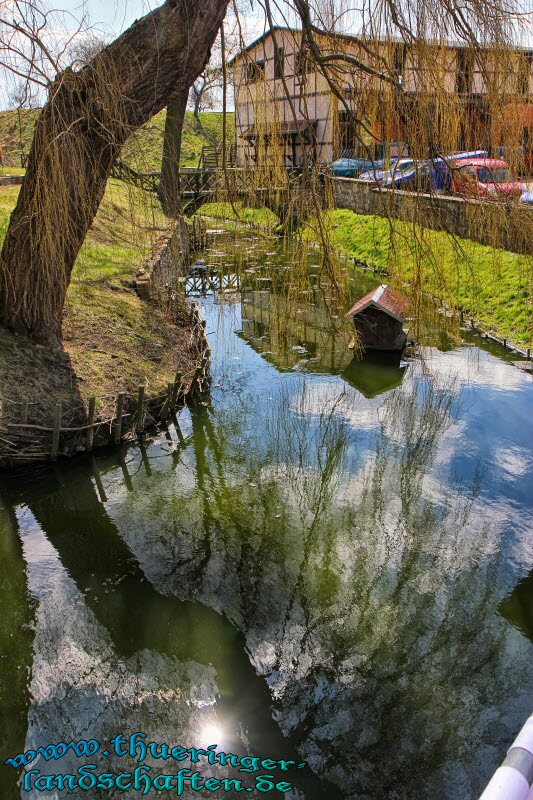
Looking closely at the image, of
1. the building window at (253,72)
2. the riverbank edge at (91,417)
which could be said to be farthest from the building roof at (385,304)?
the building window at (253,72)

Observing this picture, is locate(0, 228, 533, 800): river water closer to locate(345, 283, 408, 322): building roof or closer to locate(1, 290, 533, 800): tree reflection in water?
locate(1, 290, 533, 800): tree reflection in water

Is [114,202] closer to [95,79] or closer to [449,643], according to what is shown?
[95,79]

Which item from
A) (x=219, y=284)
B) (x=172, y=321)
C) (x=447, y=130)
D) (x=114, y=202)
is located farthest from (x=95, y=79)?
(x=114, y=202)

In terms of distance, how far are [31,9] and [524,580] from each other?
216 inches

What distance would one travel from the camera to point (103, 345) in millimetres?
8594

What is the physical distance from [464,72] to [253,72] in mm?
1683

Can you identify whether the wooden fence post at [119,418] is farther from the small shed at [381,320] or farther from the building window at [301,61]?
the small shed at [381,320]

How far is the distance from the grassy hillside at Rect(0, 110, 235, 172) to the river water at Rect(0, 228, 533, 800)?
73.0 inches

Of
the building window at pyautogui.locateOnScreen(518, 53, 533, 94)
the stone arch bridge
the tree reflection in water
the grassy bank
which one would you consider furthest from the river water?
the building window at pyautogui.locateOnScreen(518, 53, 533, 94)

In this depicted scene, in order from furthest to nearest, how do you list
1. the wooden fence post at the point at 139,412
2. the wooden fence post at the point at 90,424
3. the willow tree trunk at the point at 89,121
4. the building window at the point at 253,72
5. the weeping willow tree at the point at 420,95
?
the wooden fence post at the point at 139,412, the wooden fence post at the point at 90,424, the building window at the point at 253,72, the willow tree trunk at the point at 89,121, the weeping willow tree at the point at 420,95

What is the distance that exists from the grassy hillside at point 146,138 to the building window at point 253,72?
2.72 feet

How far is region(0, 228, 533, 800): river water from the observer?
153 inches

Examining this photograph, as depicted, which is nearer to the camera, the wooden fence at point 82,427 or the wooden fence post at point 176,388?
the wooden fence at point 82,427

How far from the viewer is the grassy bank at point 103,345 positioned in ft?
24.0
